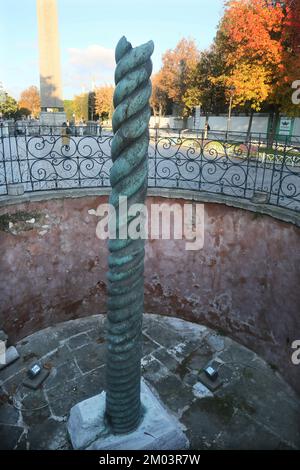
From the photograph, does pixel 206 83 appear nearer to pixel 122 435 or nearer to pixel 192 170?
pixel 192 170

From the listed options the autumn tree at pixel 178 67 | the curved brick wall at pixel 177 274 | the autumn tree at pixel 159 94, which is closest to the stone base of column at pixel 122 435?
the curved brick wall at pixel 177 274

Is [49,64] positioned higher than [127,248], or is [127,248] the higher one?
[49,64]

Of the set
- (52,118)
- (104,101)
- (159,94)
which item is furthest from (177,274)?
(104,101)

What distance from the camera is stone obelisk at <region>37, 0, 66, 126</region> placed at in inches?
387

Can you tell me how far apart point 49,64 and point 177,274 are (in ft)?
26.6

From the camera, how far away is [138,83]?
253 cm

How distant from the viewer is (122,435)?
350 centimetres

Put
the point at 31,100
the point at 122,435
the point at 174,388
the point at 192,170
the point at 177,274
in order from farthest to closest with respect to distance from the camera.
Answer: the point at 31,100, the point at 177,274, the point at 192,170, the point at 174,388, the point at 122,435

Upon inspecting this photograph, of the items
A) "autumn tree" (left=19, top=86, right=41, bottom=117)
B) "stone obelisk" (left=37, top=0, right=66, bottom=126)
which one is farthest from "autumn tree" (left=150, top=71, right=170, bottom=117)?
"autumn tree" (left=19, top=86, right=41, bottom=117)

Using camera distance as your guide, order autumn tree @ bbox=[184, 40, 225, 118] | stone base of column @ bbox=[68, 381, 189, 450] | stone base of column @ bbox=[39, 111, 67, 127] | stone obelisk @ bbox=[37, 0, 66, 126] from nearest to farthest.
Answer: stone base of column @ bbox=[68, 381, 189, 450] → stone obelisk @ bbox=[37, 0, 66, 126] → stone base of column @ bbox=[39, 111, 67, 127] → autumn tree @ bbox=[184, 40, 225, 118]

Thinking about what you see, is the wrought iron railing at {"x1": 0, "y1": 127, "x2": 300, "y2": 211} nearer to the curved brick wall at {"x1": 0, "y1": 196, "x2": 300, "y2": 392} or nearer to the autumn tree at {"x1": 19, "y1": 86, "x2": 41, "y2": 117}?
the curved brick wall at {"x1": 0, "y1": 196, "x2": 300, "y2": 392}

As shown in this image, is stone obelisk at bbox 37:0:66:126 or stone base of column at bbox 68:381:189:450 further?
stone obelisk at bbox 37:0:66:126

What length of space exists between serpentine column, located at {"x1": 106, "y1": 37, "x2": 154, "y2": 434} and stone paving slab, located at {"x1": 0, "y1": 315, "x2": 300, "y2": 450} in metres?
1.31
